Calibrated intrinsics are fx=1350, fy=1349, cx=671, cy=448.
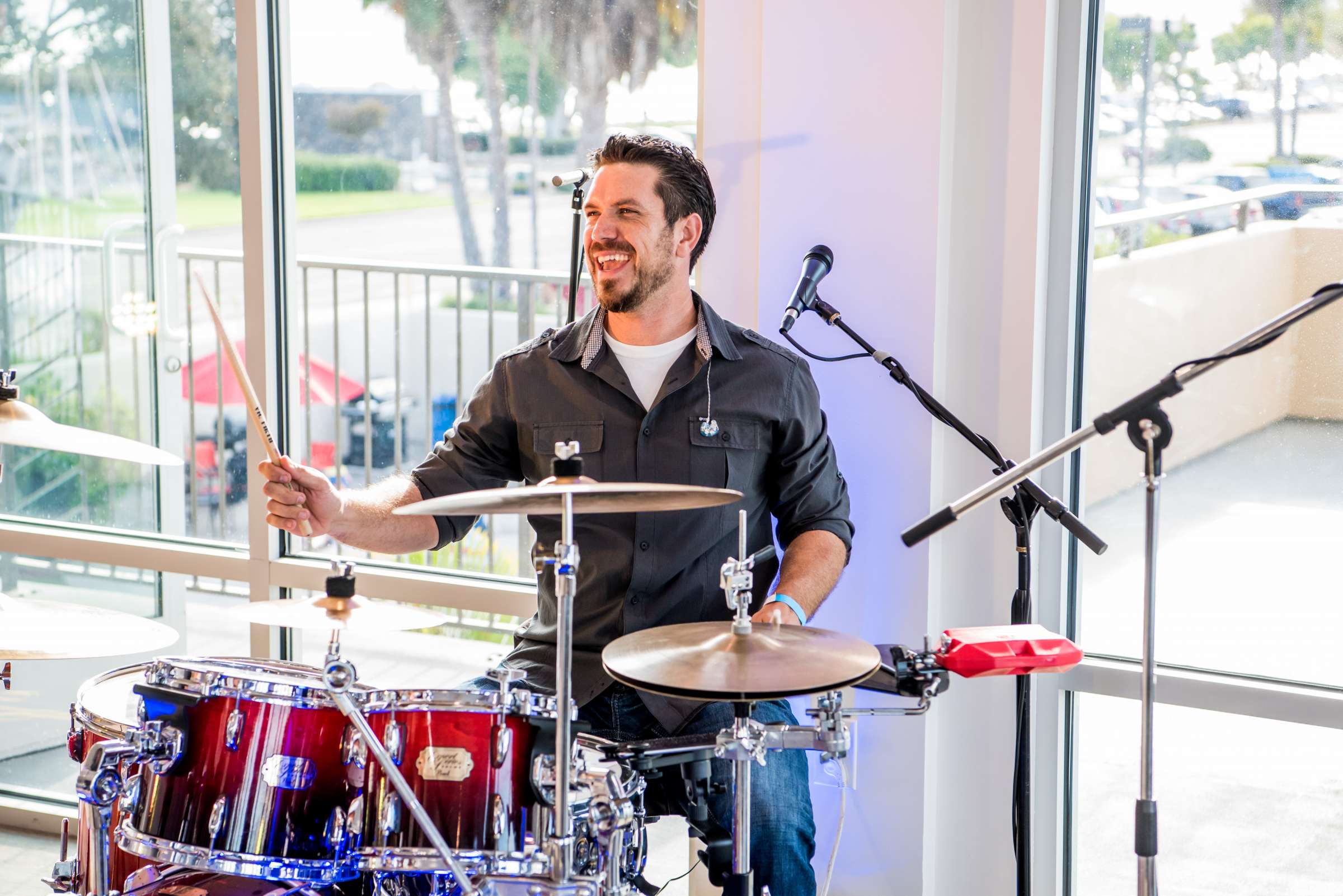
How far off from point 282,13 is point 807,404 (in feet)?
4.36

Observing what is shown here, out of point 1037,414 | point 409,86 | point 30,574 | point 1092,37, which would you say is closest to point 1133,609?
point 1037,414

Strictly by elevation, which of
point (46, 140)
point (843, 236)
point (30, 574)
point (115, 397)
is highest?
point (46, 140)

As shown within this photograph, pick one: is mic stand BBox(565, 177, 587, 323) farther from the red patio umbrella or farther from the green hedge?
the red patio umbrella

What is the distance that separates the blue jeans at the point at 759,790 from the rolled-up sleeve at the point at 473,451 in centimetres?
33

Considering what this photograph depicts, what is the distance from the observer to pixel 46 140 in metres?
2.90

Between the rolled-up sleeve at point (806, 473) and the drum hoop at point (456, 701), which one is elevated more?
the rolled-up sleeve at point (806, 473)

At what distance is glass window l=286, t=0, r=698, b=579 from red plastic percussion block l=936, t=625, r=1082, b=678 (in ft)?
3.77

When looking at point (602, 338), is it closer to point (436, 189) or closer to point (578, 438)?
point (578, 438)

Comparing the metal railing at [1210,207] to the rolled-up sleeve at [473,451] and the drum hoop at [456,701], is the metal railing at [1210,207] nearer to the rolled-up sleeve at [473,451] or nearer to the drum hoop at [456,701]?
the rolled-up sleeve at [473,451]

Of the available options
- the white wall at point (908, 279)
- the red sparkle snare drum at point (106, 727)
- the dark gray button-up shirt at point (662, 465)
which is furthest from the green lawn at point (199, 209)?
the red sparkle snare drum at point (106, 727)

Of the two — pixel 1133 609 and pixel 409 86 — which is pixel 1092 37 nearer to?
pixel 1133 609

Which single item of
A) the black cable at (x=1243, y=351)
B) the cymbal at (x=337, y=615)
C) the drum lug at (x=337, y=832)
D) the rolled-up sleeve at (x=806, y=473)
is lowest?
the drum lug at (x=337, y=832)

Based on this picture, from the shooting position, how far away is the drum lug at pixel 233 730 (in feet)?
5.73

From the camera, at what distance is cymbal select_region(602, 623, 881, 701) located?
154cm
